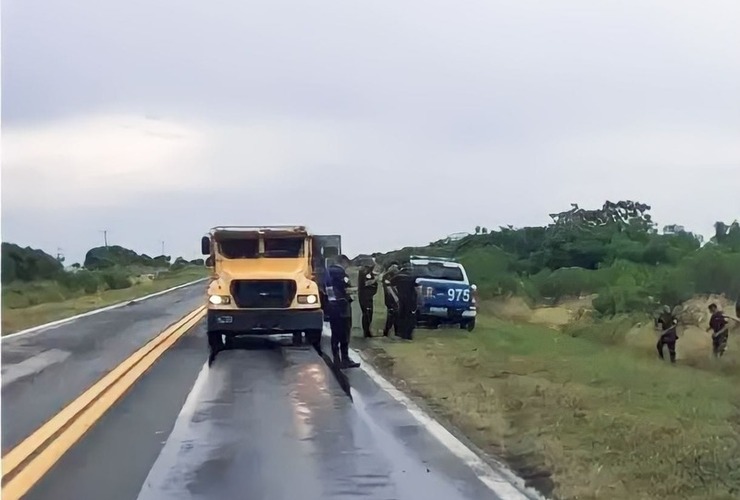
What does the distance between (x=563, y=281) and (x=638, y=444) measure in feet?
4.22

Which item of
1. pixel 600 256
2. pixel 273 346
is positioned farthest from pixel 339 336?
pixel 600 256

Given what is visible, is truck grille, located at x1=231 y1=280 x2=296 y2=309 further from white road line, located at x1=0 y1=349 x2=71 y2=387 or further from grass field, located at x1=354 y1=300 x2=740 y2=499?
grass field, located at x1=354 y1=300 x2=740 y2=499

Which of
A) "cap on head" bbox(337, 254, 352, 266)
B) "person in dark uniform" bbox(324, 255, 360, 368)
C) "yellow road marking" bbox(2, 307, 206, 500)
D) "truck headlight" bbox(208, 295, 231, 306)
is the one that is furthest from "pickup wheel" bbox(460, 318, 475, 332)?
"cap on head" bbox(337, 254, 352, 266)

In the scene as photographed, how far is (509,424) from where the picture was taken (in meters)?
7.46

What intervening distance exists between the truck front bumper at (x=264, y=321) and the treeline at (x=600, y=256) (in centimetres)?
198

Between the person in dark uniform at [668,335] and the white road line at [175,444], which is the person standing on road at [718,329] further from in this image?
the white road line at [175,444]

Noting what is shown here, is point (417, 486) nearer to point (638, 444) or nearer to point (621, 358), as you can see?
point (638, 444)

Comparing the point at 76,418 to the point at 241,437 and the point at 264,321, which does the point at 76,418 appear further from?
the point at 264,321

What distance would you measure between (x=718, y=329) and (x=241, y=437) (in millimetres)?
3260

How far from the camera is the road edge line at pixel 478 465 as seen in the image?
20.9ft

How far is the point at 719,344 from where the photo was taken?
8.23 metres

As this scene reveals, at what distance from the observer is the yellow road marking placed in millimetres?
4809

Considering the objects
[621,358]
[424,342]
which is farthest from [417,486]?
[424,342]

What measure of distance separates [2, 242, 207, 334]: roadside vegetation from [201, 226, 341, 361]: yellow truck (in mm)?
251
